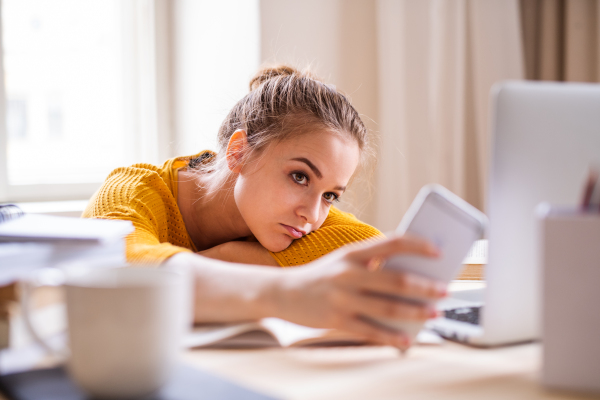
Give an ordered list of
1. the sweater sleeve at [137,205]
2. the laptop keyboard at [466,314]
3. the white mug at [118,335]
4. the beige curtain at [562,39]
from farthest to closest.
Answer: the beige curtain at [562,39] < the sweater sleeve at [137,205] < the laptop keyboard at [466,314] < the white mug at [118,335]

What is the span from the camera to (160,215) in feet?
3.65

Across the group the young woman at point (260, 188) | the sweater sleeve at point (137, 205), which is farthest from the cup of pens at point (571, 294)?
the sweater sleeve at point (137, 205)

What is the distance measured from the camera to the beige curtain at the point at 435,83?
2191 mm

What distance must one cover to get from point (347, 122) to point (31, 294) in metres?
0.80

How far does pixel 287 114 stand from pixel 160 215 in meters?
0.32

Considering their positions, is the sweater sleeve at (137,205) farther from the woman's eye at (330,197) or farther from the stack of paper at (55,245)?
the woman's eye at (330,197)

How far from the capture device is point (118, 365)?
407 mm

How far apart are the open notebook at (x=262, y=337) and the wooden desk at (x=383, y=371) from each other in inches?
0.5

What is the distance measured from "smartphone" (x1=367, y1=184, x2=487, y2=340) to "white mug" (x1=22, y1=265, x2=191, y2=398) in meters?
0.20

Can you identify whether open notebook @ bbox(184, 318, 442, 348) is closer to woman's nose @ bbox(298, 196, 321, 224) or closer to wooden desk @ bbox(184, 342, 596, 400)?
wooden desk @ bbox(184, 342, 596, 400)

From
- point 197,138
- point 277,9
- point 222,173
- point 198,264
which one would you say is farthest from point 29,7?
point 198,264

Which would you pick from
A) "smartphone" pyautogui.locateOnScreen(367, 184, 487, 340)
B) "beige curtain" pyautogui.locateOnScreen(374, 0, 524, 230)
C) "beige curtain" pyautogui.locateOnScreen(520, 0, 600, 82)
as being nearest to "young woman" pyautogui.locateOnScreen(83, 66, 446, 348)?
"smartphone" pyautogui.locateOnScreen(367, 184, 487, 340)

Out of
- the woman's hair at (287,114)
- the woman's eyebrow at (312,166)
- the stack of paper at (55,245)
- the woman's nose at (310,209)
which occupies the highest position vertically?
the woman's hair at (287,114)

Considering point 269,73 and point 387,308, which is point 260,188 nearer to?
point 269,73
